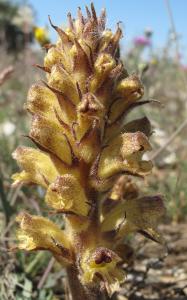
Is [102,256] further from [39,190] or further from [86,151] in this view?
[39,190]

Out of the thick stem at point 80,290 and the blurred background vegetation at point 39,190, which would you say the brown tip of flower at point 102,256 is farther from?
the blurred background vegetation at point 39,190

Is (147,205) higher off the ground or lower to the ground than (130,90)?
lower

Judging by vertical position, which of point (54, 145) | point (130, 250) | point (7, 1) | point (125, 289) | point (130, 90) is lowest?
point (125, 289)

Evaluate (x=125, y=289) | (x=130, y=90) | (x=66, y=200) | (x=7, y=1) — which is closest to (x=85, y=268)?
(x=66, y=200)

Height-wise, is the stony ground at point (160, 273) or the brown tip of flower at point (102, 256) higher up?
the brown tip of flower at point (102, 256)

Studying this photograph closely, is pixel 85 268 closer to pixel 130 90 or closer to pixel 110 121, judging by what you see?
pixel 110 121

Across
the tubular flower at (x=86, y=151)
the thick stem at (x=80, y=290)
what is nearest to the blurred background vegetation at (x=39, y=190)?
the tubular flower at (x=86, y=151)
